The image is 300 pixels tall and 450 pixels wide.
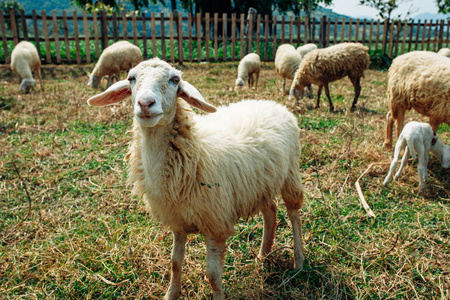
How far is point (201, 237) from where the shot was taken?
3.16 meters

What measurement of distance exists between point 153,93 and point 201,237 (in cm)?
175

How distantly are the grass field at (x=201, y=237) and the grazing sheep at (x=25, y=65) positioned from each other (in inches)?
172

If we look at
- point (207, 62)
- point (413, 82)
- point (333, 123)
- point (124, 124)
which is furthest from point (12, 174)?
point (207, 62)

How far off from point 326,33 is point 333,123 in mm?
11673

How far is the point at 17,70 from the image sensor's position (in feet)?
31.1

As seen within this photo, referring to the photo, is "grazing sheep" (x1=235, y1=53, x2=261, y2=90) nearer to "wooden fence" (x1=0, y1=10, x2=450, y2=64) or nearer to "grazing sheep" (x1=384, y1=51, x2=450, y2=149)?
"wooden fence" (x1=0, y1=10, x2=450, y2=64)

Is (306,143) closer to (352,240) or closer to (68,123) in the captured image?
(352,240)

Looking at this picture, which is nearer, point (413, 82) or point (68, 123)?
point (413, 82)

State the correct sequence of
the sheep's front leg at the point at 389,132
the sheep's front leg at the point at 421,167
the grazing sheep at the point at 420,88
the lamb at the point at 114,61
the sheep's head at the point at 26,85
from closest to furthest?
the sheep's front leg at the point at 421,167, the grazing sheep at the point at 420,88, the sheep's front leg at the point at 389,132, the sheep's head at the point at 26,85, the lamb at the point at 114,61

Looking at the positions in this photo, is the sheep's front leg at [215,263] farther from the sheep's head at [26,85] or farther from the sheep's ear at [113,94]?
the sheep's head at [26,85]

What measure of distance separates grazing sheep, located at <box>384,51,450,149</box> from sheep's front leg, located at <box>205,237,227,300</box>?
12.6ft

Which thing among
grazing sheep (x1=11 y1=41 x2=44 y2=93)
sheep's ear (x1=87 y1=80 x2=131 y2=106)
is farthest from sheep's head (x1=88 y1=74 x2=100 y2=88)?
sheep's ear (x1=87 y1=80 x2=131 y2=106)

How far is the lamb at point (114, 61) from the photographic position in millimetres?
9719

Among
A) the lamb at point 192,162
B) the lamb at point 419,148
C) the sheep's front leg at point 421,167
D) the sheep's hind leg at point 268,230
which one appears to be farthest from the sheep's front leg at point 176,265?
the sheep's front leg at point 421,167
